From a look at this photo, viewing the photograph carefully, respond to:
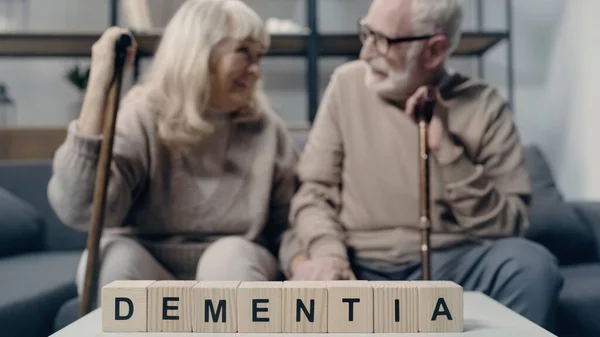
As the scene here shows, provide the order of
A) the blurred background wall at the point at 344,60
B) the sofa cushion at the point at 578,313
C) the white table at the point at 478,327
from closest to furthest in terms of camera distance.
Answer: the white table at the point at 478,327, the sofa cushion at the point at 578,313, the blurred background wall at the point at 344,60

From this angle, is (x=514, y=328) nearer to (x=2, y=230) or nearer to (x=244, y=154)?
(x=244, y=154)

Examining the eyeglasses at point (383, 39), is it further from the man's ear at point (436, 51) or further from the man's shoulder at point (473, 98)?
the man's shoulder at point (473, 98)

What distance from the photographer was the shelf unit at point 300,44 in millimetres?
2455

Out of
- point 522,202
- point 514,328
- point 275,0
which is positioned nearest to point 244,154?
point 522,202

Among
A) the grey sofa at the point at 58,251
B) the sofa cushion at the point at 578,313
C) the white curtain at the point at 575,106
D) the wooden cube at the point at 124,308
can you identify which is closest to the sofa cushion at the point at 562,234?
the grey sofa at the point at 58,251

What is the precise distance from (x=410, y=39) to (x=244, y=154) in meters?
0.49

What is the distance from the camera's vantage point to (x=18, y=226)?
1842 millimetres

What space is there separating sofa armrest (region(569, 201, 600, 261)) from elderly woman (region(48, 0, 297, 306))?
1.08 metres

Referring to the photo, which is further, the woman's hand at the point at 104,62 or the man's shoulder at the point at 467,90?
the man's shoulder at the point at 467,90

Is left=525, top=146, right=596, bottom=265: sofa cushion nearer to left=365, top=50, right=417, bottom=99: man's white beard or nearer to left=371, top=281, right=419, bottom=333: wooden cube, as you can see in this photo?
left=365, top=50, right=417, bottom=99: man's white beard

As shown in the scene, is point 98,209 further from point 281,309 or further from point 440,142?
point 440,142

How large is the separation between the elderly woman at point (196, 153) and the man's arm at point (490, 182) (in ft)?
1.34

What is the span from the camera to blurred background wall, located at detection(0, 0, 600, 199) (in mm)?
2633

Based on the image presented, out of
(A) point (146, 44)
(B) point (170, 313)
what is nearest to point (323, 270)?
(B) point (170, 313)
